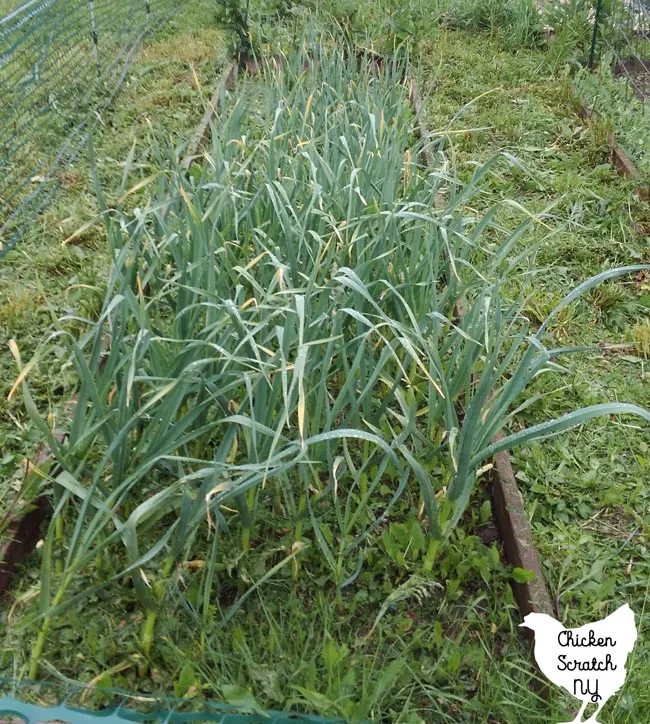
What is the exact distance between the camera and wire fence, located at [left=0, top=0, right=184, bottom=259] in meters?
3.40

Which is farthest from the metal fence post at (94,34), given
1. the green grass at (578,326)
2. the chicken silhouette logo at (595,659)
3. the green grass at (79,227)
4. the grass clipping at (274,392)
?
the chicken silhouette logo at (595,659)

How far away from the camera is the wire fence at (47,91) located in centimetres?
340

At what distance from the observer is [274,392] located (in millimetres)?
1671

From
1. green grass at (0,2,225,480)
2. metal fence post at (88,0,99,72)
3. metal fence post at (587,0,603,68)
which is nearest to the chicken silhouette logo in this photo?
green grass at (0,2,225,480)

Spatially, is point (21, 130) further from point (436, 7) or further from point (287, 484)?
point (436, 7)

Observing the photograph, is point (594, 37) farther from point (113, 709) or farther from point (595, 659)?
point (113, 709)

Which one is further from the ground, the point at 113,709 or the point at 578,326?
the point at 113,709

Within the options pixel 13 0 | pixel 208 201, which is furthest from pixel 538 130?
pixel 13 0

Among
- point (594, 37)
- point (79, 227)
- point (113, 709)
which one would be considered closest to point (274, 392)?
point (113, 709)

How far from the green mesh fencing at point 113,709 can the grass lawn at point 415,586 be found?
4 cm

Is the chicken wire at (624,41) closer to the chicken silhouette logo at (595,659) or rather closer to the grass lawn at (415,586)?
the grass lawn at (415,586)

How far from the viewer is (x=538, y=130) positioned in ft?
13.9

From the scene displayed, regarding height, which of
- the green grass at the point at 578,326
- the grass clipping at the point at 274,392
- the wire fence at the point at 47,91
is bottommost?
the green grass at the point at 578,326

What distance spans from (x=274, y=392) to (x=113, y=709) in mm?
720
